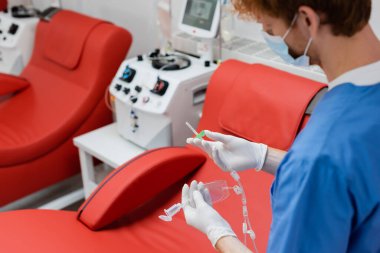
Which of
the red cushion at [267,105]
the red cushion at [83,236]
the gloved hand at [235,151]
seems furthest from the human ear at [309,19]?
the red cushion at [83,236]

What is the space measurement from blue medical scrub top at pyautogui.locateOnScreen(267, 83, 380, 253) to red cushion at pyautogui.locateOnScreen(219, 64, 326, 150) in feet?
2.36

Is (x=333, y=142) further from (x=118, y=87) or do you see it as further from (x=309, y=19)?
(x=118, y=87)

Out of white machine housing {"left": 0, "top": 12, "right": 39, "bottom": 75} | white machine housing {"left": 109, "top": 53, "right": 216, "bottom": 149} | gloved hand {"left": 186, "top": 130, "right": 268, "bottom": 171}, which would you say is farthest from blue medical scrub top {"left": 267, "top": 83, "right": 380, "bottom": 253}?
white machine housing {"left": 0, "top": 12, "right": 39, "bottom": 75}

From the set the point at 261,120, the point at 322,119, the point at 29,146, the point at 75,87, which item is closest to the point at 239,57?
the point at 261,120

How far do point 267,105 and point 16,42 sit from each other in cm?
202

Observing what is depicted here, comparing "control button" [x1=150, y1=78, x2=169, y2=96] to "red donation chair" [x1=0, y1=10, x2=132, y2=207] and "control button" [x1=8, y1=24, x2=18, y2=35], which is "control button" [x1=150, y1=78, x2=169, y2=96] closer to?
"red donation chair" [x1=0, y1=10, x2=132, y2=207]

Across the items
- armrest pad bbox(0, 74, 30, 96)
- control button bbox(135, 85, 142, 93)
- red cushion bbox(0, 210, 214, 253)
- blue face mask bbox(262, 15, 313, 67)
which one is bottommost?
red cushion bbox(0, 210, 214, 253)

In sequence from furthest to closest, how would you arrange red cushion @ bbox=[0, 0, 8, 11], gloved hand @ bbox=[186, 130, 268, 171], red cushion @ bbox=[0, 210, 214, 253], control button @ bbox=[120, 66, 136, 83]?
red cushion @ bbox=[0, 0, 8, 11]
control button @ bbox=[120, 66, 136, 83]
red cushion @ bbox=[0, 210, 214, 253]
gloved hand @ bbox=[186, 130, 268, 171]

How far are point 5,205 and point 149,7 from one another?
141cm

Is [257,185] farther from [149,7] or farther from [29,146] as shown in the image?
[149,7]

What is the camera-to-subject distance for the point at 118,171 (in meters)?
1.80

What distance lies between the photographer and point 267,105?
172 centimetres

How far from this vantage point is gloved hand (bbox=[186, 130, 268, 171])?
131 centimetres

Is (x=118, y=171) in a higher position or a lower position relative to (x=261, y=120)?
lower
